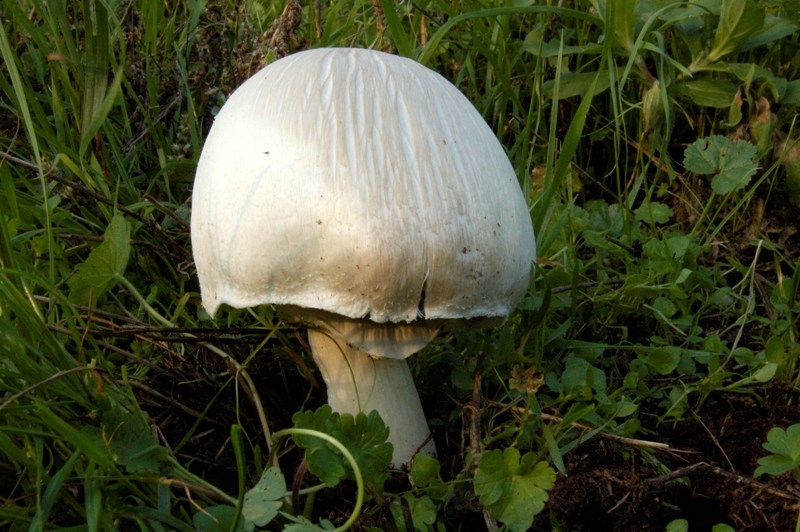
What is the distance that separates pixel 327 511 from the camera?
169 centimetres

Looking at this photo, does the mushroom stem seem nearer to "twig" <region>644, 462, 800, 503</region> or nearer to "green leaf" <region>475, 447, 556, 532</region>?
"green leaf" <region>475, 447, 556, 532</region>

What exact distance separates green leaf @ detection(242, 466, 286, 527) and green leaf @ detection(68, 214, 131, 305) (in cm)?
70

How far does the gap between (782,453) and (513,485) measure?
542 millimetres

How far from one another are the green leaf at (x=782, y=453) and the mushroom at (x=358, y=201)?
58cm

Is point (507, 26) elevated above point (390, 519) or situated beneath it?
elevated above

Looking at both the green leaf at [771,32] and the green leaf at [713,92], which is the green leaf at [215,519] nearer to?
the green leaf at [713,92]

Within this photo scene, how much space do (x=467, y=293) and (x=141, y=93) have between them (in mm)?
1769

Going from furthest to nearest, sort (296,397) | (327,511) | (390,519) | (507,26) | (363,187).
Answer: (507,26) < (296,397) < (327,511) < (390,519) < (363,187)

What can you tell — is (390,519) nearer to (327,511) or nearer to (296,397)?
(327,511)

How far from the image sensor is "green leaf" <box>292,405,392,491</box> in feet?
4.72

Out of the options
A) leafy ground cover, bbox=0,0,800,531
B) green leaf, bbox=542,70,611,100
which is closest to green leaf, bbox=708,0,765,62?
leafy ground cover, bbox=0,0,800,531

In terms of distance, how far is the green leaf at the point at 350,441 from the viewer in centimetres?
144

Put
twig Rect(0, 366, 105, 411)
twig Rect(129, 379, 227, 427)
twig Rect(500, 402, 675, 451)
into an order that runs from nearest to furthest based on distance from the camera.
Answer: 1. twig Rect(0, 366, 105, 411)
2. twig Rect(500, 402, 675, 451)
3. twig Rect(129, 379, 227, 427)

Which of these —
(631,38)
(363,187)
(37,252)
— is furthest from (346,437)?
(631,38)
